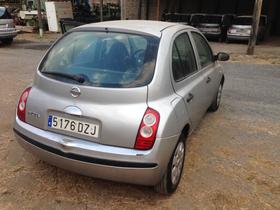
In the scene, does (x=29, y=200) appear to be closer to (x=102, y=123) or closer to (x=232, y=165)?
(x=102, y=123)

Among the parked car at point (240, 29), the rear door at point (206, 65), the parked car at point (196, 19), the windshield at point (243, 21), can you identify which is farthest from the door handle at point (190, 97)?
the parked car at point (196, 19)

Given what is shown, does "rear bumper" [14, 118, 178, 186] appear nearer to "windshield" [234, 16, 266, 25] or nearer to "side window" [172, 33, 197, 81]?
"side window" [172, 33, 197, 81]

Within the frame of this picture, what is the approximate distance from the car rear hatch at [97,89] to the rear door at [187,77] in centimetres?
35

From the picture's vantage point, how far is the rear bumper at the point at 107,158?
2.47 m

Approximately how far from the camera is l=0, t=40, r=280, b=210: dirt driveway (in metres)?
2.82

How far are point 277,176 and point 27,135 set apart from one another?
2620 mm

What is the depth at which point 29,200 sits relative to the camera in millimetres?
2783

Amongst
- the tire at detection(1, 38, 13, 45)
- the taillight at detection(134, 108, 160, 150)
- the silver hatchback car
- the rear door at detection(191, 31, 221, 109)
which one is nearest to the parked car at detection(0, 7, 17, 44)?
the tire at detection(1, 38, 13, 45)

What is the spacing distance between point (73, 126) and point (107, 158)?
0.41 meters

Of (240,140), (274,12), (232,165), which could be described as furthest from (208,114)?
(274,12)

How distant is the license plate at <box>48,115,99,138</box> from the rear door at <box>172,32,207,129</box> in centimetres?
87

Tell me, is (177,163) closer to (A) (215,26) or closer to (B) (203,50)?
(B) (203,50)

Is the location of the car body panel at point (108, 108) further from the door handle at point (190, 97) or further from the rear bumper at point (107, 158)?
the door handle at point (190, 97)

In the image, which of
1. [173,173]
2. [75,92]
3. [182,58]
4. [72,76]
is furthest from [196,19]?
[75,92]
